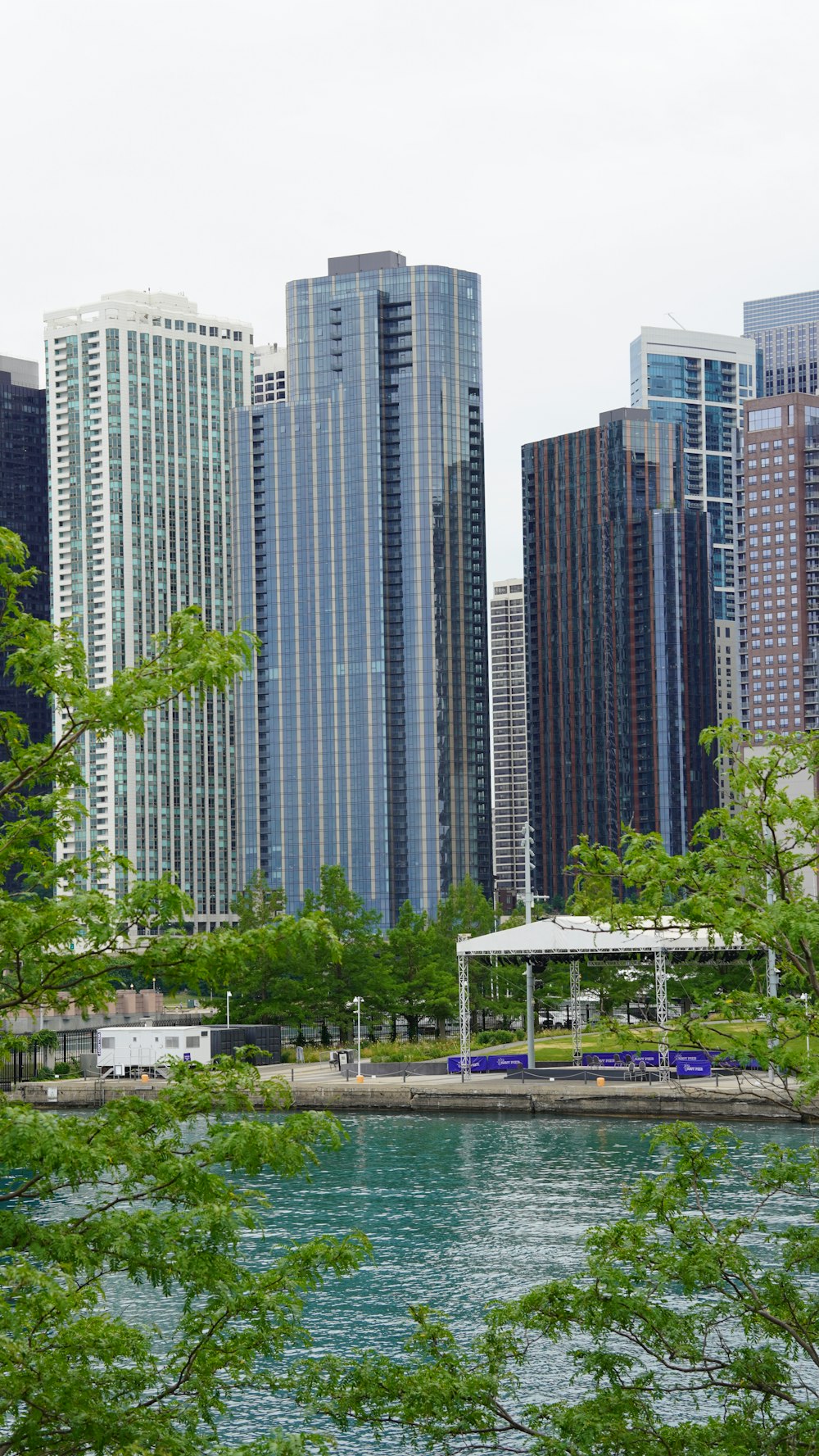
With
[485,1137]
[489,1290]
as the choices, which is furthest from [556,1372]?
[485,1137]

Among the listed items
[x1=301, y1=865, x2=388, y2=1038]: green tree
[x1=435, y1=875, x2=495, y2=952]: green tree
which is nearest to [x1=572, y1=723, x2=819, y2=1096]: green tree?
[x1=301, y1=865, x2=388, y2=1038]: green tree

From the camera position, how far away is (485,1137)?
84.4 metres

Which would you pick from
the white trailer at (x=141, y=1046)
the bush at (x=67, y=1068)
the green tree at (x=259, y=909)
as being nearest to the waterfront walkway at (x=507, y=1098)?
the white trailer at (x=141, y=1046)

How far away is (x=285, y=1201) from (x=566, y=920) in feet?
95.3

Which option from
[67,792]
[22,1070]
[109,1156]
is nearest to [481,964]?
[22,1070]

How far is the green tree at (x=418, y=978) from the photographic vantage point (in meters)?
134

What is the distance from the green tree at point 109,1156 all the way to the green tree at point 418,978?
115916mm

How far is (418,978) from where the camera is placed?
136 metres

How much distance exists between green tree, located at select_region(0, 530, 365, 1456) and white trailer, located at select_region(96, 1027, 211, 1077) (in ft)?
329

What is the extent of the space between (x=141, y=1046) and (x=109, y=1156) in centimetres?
10524

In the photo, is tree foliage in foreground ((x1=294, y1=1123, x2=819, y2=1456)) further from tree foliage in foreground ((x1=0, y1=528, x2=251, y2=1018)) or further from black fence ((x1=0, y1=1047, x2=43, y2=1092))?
black fence ((x1=0, y1=1047, x2=43, y2=1092))

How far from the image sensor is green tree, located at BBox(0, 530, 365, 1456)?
14953 millimetres

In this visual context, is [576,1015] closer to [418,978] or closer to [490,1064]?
[490,1064]

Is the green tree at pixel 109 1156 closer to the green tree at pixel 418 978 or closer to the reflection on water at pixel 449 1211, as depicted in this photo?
the reflection on water at pixel 449 1211
